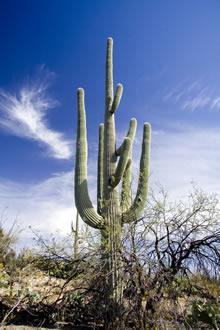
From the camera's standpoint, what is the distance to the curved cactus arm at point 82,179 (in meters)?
7.16

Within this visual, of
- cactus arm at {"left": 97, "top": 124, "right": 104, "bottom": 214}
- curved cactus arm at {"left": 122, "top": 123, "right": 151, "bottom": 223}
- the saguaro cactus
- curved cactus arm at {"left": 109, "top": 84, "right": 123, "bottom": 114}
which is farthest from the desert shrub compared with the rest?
curved cactus arm at {"left": 109, "top": 84, "right": 123, "bottom": 114}

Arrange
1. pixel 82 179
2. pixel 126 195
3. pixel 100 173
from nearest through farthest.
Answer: pixel 126 195 < pixel 82 179 < pixel 100 173

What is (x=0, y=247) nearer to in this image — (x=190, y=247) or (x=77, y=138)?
(x=77, y=138)

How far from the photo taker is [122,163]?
707cm

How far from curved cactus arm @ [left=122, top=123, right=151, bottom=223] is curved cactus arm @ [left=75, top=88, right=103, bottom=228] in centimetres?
66

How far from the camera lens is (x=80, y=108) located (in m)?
8.14

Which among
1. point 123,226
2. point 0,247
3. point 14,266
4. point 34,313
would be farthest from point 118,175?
point 0,247

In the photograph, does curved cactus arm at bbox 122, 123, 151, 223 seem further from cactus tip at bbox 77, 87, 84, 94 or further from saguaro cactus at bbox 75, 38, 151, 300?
cactus tip at bbox 77, 87, 84, 94

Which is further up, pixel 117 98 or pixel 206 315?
pixel 117 98

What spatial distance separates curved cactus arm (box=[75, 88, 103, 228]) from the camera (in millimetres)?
7160

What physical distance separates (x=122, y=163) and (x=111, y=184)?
21.6 inches

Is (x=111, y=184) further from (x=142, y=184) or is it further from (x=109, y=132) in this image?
(x=109, y=132)

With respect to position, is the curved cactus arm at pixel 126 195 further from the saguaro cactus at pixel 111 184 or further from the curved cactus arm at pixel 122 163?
the curved cactus arm at pixel 122 163

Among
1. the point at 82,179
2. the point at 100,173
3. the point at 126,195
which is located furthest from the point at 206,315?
the point at 100,173
